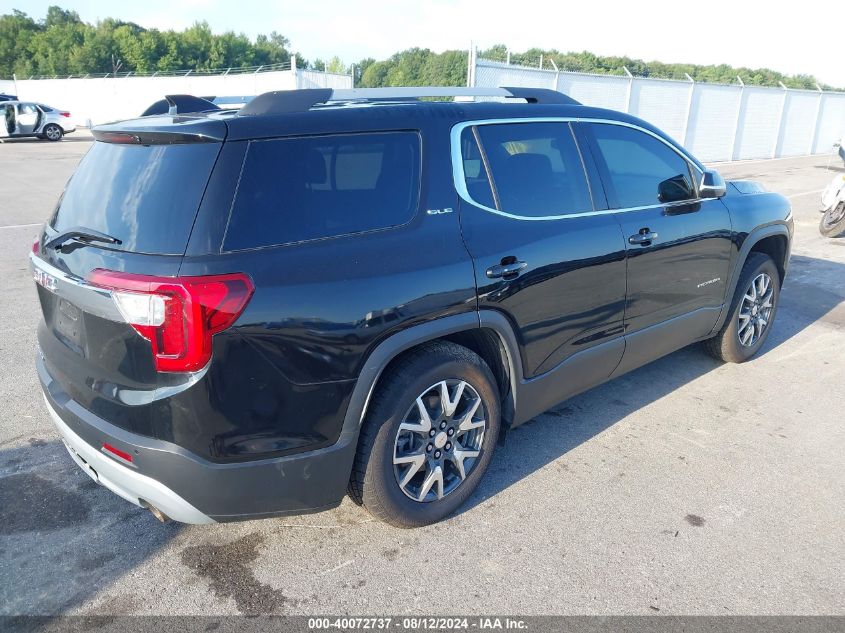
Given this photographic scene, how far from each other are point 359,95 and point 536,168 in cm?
97

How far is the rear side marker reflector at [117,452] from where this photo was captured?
2451 mm

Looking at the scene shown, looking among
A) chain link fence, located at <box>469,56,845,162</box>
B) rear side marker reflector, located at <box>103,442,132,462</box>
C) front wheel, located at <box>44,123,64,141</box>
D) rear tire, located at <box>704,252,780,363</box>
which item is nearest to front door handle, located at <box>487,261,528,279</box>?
rear side marker reflector, located at <box>103,442,132,462</box>

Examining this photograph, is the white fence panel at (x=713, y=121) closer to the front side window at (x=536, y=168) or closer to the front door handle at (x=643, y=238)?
the front door handle at (x=643, y=238)

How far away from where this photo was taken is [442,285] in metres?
2.79

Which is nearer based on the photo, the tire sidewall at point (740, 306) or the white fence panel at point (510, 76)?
the tire sidewall at point (740, 306)

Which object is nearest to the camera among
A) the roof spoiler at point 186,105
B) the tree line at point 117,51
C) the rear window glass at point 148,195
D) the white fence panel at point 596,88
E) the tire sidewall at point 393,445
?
the rear window glass at point 148,195

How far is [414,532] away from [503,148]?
74.6 inches

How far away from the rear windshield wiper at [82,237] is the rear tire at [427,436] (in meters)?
1.20

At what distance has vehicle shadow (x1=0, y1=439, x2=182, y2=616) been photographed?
2631mm

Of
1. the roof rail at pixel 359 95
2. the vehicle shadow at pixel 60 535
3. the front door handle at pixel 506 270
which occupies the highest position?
the roof rail at pixel 359 95

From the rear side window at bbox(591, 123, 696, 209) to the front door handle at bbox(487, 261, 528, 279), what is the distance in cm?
100

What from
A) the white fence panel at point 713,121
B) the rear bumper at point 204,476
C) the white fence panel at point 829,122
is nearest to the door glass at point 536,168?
the rear bumper at point 204,476

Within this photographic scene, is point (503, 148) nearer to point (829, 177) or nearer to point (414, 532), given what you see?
point (414, 532)

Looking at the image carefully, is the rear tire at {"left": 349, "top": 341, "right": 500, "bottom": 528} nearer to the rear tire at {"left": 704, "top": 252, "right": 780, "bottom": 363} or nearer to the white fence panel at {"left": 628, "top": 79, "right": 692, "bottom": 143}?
the rear tire at {"left": 704, "top": 252, "right": 780, "bottom": 363}
